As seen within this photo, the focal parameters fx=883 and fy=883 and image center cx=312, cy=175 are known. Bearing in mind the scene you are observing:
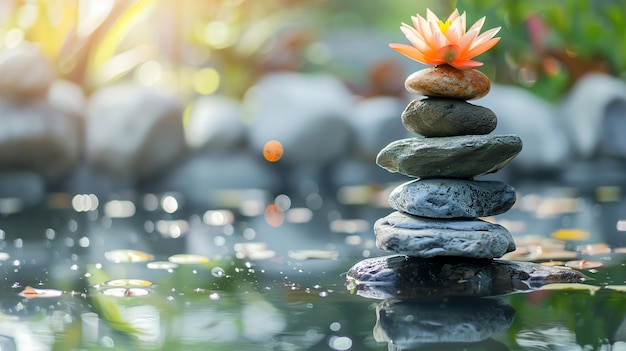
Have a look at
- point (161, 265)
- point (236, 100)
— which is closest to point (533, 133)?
point (236, 100)

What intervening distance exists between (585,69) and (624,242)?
6.27 m

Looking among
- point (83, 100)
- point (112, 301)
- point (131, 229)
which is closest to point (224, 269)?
point (112, 301)

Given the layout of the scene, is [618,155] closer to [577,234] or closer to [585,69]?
[585,69]

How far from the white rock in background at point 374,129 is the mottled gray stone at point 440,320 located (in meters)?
6.55

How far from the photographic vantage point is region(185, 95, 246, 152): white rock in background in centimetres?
959

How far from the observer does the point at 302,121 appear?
31.4 ft

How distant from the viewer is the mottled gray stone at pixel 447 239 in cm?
379

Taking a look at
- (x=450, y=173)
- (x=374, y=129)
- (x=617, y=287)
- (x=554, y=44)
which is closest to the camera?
(x=617, y=287)

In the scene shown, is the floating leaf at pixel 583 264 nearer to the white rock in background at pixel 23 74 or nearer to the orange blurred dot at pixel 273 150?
the orange blurred dot at pixel 273 150

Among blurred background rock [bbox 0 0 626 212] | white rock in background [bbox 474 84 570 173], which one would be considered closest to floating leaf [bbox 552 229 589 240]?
blurred background rock [bbox 0 0 626 212]

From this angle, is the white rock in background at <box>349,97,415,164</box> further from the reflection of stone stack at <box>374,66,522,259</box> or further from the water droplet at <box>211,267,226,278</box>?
the reflection of stone stack at <box>374,66,522,259</box>

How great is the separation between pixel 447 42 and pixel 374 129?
6.19m

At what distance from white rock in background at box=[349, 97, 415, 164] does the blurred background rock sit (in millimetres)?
16

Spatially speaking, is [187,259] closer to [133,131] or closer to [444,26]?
[444,26]
